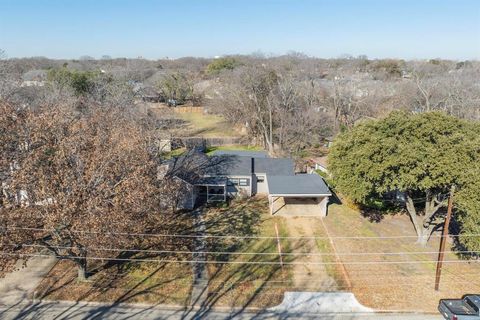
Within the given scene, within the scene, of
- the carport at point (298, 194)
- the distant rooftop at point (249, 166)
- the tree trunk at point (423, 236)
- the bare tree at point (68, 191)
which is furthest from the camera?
the distant rooftop at point (249, 166)

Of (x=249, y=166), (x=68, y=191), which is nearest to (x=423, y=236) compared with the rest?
(x=249, y=166)

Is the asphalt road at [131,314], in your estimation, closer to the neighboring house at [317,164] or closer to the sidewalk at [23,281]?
the sidewalk at [23,281]

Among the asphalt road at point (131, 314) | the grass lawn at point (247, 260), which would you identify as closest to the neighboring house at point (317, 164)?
the grass lawn at point (247, 260)

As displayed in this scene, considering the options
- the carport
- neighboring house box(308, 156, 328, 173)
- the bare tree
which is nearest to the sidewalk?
the bare tree

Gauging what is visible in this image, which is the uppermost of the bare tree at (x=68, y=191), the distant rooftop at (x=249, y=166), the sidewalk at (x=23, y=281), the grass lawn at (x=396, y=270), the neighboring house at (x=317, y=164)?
the bare tree at (x=68, y=191)

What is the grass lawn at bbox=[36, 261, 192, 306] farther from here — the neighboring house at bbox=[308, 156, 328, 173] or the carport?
the neighboring house at bbox=[308, 156, 328, 173]

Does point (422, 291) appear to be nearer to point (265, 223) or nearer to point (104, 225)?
point (265, 223)
